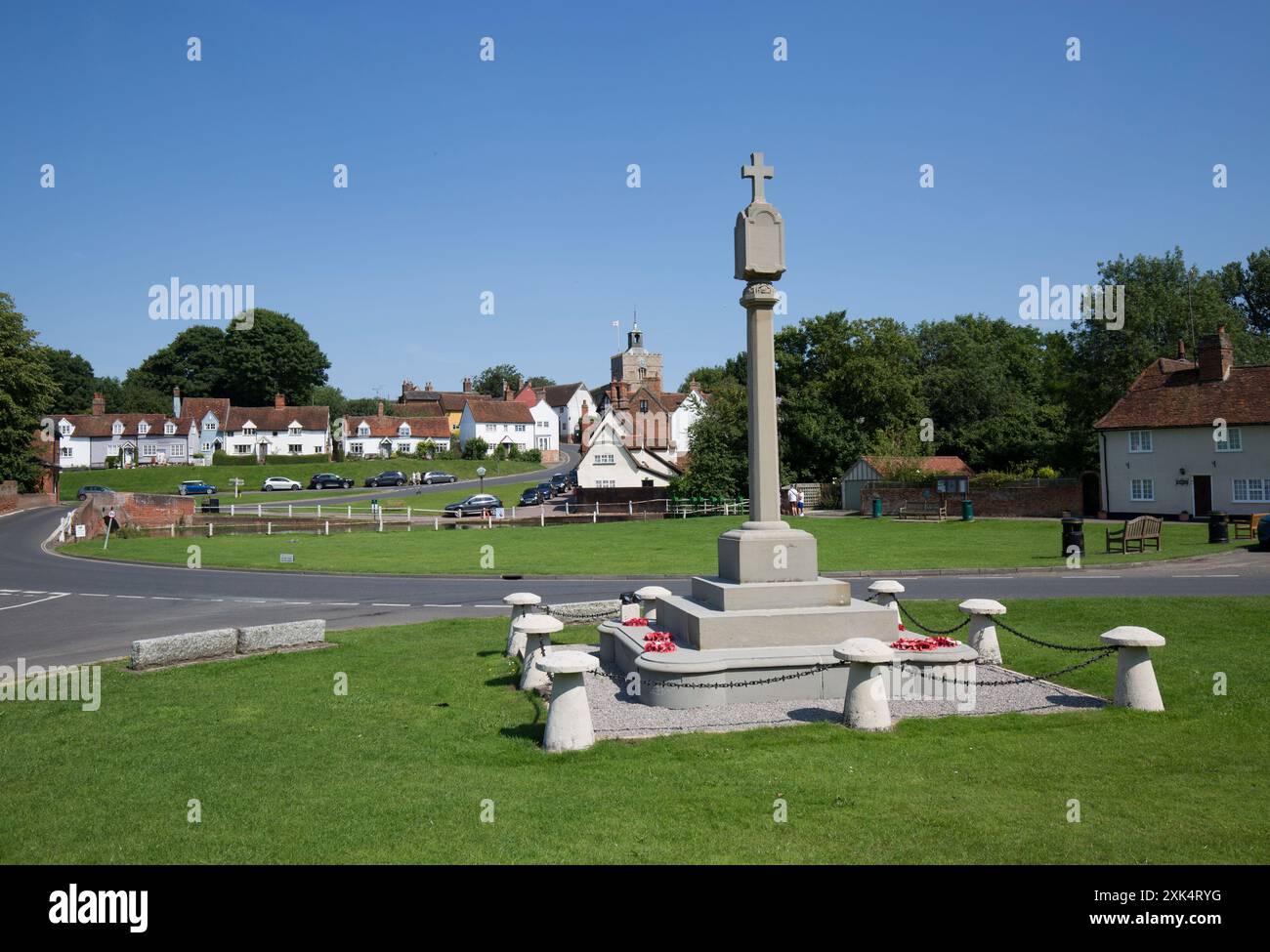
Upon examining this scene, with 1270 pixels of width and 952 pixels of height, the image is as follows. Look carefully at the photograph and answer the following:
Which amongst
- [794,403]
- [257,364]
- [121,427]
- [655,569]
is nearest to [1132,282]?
[794,403]

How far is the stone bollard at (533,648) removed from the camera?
35.8 feet

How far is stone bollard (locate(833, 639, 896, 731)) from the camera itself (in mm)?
8984

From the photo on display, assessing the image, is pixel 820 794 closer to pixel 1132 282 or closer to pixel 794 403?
pixel 794 403

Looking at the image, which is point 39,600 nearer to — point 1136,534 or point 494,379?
point 1136,534

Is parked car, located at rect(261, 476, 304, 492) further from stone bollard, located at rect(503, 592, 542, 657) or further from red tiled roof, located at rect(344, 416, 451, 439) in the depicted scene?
stone bollard, located at rect(503, 592, 542, 657)

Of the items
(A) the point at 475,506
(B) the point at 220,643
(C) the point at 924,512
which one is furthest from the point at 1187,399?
(B) the point at 220,643

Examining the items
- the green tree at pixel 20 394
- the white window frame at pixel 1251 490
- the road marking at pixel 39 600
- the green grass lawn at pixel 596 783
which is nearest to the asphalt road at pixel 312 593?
the road marking at pixel 39 600

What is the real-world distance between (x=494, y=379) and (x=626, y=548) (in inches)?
5478

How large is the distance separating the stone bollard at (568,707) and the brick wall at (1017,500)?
148 feet

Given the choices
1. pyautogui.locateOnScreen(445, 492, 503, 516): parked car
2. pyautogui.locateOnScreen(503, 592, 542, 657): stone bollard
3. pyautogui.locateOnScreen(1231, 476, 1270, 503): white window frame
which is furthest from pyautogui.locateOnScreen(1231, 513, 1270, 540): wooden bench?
pyautogui.locateOnScreen(445, 492, 503, 516): parked car

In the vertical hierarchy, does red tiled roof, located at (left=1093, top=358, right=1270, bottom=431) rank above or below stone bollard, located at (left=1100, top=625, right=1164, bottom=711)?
above

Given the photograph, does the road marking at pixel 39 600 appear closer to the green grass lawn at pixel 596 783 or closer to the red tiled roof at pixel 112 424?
the green grass lawn at pixel 596 783

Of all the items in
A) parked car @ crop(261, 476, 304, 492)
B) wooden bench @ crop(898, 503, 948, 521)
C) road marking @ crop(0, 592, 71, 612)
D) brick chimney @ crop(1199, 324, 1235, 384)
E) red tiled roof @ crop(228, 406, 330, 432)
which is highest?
red tiled roof @ crop(228, 406, 330, 432)

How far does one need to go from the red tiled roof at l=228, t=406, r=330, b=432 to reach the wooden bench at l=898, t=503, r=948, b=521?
246 feet
